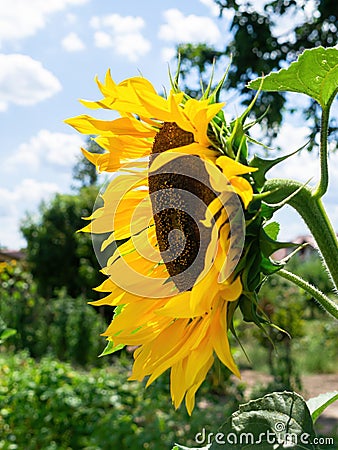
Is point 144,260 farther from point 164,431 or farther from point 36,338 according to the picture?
point 36,338

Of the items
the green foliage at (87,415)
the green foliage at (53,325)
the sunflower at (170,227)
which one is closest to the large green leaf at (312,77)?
the sunflower at (170,227)

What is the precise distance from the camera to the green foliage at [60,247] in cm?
1026

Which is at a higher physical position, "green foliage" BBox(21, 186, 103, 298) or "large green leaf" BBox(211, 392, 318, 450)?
"green foliage" BBox(21, 186, 103, 298)

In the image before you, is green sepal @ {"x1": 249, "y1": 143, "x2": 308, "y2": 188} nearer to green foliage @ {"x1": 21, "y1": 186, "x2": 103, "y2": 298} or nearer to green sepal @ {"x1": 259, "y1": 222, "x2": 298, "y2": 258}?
green sepal @ {"x1": 259, "y1": 222, "x2": 298, "y2": 258}

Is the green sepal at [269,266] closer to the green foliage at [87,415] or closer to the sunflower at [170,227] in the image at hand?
the sunflower at [170,227]

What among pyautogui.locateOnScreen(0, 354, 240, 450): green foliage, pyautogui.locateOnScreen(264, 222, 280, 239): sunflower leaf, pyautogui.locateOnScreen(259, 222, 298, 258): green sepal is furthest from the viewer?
pyautogui.locateOnScreen(0, 354, 240, 450): green foliage

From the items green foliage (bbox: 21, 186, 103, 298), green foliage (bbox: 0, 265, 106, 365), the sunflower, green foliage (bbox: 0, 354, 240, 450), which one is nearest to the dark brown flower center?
the sunflower

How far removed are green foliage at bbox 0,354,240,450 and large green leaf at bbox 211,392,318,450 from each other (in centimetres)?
231

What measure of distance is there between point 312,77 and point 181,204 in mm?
182

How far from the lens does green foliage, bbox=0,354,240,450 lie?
292cm

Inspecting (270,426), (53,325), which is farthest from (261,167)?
(53,325)

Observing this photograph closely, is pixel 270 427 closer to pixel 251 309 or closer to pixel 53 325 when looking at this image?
pixel 251 309

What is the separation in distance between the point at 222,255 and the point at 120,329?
0.12m

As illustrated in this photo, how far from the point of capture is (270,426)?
0.57 meters
